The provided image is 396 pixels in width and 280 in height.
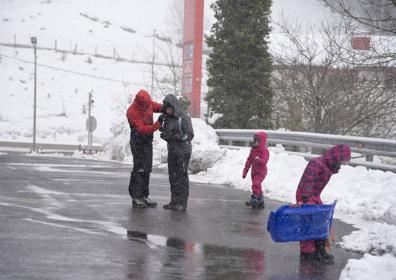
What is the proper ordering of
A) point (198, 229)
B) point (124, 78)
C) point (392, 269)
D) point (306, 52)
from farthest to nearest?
point (124, 78) → point (306, 52) → point (198, 229) → point (392, 269)

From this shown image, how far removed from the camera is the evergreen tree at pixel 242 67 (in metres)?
27.1

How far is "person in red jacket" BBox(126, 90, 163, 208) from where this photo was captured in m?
10.4

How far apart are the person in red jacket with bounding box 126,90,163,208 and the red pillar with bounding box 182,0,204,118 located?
1424 centimetres

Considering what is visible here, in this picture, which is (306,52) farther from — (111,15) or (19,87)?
(111,15)

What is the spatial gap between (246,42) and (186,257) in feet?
68.5

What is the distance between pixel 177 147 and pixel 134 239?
9.61 feet

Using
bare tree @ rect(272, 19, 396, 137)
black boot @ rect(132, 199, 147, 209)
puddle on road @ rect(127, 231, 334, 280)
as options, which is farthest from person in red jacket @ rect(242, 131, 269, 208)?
bare tree @ rect(272, 19, 396, 137)

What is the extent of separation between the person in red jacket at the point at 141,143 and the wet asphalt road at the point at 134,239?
0.35m

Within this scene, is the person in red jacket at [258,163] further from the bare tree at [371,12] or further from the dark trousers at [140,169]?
the bare tree at [371,12]

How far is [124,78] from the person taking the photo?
6188 centimetres

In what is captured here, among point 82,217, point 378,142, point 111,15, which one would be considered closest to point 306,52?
point 378,142

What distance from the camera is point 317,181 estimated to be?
7422 millimetres

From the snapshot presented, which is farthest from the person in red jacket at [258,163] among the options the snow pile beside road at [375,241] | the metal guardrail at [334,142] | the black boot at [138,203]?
the snow pile beside road at [375,241]

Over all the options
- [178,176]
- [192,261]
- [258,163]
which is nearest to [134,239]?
[192,261]
